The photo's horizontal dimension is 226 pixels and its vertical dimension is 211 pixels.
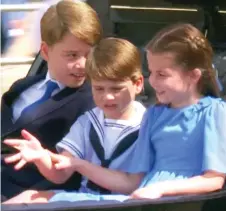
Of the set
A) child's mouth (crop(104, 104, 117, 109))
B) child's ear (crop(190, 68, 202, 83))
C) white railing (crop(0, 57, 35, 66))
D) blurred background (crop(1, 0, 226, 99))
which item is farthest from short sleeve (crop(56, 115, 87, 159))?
white railing (crop(0, 57, 35, 66))

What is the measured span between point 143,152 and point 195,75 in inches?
9.5

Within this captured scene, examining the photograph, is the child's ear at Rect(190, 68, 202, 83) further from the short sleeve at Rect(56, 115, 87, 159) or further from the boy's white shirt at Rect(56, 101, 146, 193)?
the short sleeve at Rect(56, 115, 87, 159)

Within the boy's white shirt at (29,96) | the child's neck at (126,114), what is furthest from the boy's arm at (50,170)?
the boy's white shirt at (29,96)

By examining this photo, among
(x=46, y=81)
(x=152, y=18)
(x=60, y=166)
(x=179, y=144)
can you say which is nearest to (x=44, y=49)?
(x=46, y=81)

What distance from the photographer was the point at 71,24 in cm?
228

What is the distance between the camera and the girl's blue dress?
206 cm

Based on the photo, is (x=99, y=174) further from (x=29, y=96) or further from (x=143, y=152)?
(x=29, y=96)

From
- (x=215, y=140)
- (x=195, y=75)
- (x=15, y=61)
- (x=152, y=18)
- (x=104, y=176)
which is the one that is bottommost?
(x=15, y=61)

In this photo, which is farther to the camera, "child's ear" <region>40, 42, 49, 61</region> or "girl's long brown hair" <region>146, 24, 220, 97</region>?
"child's ear" <region>40, 42, 49, 61</region>

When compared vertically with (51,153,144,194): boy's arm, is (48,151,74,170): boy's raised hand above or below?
above

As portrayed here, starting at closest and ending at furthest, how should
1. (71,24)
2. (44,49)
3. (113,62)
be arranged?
1. (113,62)
2. (71,24)
3. (44,49)

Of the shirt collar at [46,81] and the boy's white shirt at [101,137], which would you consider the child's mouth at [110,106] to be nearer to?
the boy's white shirt at [101,137]

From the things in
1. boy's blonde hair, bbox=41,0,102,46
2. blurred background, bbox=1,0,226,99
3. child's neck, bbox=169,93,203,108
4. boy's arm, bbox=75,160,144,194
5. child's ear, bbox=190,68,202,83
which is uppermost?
boy's blonde hair, bbox=41,0,102,46

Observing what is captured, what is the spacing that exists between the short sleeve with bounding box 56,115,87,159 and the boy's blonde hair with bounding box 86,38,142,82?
0.15 m
